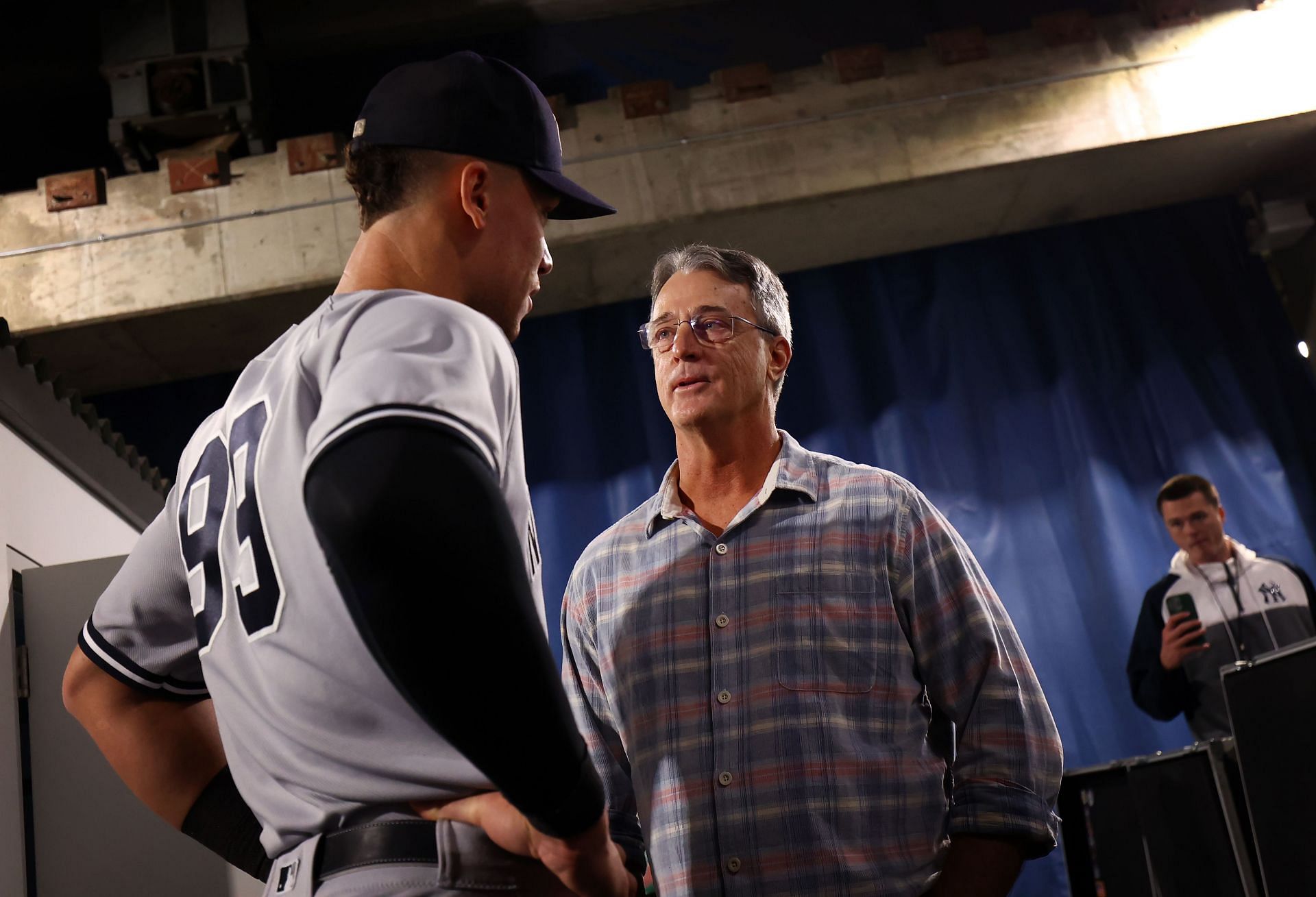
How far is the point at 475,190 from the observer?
1.10 m

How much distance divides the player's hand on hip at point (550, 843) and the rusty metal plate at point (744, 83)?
434cm

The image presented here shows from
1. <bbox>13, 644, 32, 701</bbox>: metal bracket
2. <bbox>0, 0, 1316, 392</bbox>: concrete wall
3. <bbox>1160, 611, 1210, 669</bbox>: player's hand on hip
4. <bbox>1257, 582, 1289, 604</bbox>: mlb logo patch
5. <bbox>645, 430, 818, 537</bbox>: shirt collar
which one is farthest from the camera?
<bbox>0, 0, 1316, 392</bbox>: concrete wall

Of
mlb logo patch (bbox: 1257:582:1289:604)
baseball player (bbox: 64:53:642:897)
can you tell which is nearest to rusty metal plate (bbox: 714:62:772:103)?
mlb logo patch (bbox: 1257:582:1289:604)

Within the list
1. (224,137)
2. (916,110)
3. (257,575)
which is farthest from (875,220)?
(257,575)

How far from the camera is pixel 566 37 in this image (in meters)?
5.45

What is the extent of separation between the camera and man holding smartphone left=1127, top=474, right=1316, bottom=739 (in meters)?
3.96

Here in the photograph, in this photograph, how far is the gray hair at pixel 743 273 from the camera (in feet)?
6.68

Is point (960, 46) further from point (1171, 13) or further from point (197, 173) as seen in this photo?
point (197, 173)

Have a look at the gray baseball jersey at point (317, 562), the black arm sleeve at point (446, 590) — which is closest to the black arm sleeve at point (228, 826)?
the gray baseball jersey at point (317, 562)

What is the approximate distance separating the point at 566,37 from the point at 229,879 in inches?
160

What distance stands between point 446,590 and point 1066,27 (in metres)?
4.83

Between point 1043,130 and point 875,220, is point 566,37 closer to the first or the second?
point 875,220

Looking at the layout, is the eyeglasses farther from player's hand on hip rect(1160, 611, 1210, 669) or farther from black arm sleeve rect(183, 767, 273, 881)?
player's hand on hip rect(1160, 611, 1210, 669)

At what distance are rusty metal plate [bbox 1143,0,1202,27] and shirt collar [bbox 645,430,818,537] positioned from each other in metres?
3.87
